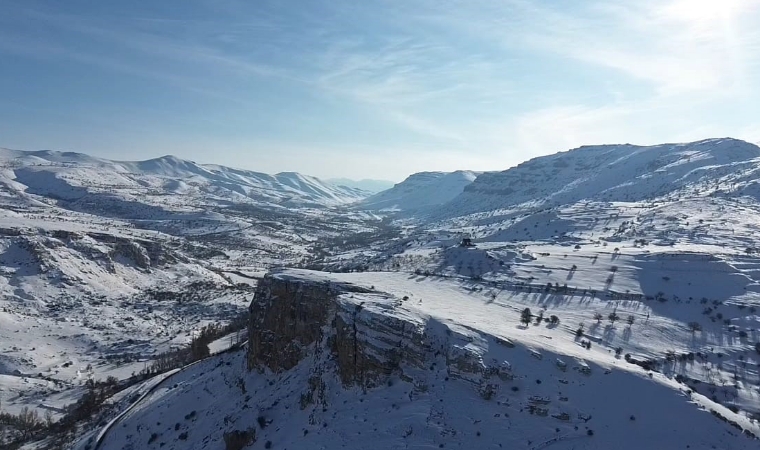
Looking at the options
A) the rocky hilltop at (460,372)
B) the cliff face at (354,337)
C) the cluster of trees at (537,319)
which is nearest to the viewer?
the rocky hilltop at (460,372)

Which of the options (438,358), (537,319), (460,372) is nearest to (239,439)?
(438,358)

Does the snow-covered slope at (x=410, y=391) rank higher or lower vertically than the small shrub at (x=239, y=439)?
higher

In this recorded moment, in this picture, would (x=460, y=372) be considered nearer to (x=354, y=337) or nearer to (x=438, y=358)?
(x=438, y=358)

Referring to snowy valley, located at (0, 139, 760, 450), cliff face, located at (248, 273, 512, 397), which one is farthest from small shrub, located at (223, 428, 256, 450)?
cliff face, located at (248, 273, 512, 397)

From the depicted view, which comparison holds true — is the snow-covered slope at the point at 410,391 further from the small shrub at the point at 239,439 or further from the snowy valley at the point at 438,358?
the small shrub at the point at 239,439

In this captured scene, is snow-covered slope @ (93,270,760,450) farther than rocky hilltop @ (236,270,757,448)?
No

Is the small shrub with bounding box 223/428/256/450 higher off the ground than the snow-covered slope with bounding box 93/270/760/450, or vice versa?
the snow-covered slope with bounding box 93/270/760/450

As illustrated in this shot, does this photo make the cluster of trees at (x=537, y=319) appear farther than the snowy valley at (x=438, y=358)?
Yes

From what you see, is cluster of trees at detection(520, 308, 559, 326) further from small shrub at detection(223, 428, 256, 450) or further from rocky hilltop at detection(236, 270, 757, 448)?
small shrub at detection(223, 428, 256, 450)

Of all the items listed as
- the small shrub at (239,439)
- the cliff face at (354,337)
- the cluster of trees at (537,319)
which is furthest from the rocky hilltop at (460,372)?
the cluster of trees at (537,319)
